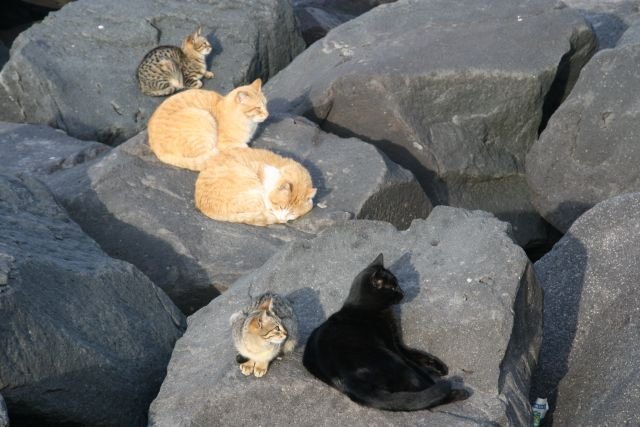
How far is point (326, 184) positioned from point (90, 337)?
2.91m

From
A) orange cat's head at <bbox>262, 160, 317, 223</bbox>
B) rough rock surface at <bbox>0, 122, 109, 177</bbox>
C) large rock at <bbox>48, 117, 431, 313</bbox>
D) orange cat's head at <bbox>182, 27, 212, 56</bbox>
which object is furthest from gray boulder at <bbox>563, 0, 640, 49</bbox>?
rough rock surface at <bbox>0, 122, 109, 177</bbox>

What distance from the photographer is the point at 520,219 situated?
363 inches

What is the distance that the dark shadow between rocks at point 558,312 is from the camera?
5676 millimetres

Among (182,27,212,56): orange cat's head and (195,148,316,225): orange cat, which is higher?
(195,148,316,225): orange cat

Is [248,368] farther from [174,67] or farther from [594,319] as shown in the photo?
[174,67]

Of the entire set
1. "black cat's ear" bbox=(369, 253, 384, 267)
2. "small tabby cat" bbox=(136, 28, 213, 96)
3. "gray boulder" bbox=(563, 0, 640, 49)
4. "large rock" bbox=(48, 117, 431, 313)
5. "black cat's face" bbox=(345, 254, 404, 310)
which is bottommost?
"small tabby cat" bbox=(136, 28, 213, 96)

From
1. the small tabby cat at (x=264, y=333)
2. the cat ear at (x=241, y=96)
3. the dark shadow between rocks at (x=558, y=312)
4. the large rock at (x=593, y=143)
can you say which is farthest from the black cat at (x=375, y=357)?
the large rock at (x=593, y=143)

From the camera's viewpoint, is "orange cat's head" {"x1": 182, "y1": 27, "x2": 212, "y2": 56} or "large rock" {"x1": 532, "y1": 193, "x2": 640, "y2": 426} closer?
"large rock" {"x1": 532, "y1": 193, "x2": 640, "y2": 426}

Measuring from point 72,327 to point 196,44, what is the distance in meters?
6.00

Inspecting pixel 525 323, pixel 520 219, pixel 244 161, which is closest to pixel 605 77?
pixel 520 219

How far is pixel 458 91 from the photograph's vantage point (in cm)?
884

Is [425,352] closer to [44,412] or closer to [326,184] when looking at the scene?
[44,412]

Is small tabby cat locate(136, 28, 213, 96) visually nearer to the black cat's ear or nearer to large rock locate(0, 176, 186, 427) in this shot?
large rock locate(0, 176, 186, 427)

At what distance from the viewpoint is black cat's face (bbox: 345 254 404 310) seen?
4.75 m
